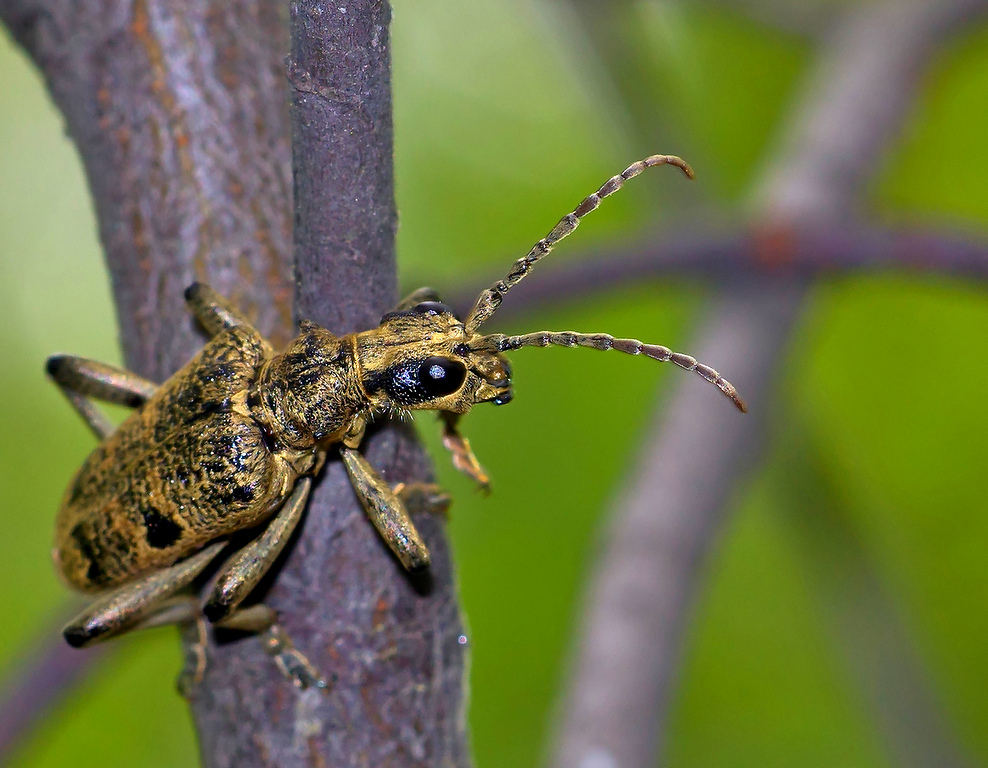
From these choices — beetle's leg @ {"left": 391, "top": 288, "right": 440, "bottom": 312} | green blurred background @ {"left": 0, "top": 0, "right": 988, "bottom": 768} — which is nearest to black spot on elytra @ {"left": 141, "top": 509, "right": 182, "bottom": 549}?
beetle's leg @ {"left": 391, "top": 288, "right": 440, "bottom": 312}

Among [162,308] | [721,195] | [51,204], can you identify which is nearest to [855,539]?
[721,195]

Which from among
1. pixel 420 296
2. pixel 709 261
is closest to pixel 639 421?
pixel 709 261

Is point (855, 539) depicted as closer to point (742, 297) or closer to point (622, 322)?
point (742, 297)

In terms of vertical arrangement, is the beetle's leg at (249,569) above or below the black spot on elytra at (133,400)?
below

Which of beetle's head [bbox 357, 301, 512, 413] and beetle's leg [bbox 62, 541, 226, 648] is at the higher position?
beetle's head [bbox 357, 301, 512, 413]

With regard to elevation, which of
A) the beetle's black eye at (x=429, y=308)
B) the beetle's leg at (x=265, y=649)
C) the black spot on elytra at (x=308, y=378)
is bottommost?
the beetle's leg at (x=265, y=649)

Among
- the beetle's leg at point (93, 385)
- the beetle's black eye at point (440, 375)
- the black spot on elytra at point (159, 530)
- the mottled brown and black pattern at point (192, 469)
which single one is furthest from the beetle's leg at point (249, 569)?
the beetle's leg at point (93, 385)

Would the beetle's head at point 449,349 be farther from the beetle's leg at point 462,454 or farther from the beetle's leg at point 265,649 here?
the beetle's leg at point 265,649

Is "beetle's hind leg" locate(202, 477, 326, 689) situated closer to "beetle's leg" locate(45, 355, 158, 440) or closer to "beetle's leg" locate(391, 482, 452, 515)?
"beetle's leg" locate(391, 482, 452, 515)
